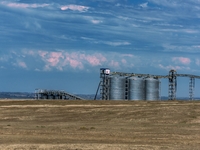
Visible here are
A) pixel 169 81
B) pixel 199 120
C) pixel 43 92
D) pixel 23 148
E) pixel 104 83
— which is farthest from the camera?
pixel 169 81

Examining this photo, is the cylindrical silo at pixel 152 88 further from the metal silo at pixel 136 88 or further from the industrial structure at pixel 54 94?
the industrial structure at pixel 54 94

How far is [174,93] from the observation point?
125375 millimetres

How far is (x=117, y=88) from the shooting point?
11125 cm

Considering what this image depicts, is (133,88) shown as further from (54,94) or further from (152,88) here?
(54,94)

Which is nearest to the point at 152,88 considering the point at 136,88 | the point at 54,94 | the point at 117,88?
the point at 136,88

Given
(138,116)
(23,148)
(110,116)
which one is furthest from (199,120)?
(23,148)

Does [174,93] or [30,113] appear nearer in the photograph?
[30,113]

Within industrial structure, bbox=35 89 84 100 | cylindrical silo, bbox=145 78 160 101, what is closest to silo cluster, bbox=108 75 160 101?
cylindrical silo, bbox=145 78 160 101

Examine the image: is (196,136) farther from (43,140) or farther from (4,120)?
(4,120)

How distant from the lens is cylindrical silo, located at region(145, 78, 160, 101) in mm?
118031

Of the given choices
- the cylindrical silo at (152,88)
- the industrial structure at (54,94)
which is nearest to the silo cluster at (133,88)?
the cylindrical silo at (152,88)

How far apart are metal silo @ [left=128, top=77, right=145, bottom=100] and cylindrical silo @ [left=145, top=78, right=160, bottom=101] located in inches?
62.5

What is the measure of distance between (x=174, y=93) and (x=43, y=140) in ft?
343

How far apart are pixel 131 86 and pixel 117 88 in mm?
5224
